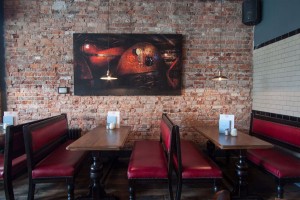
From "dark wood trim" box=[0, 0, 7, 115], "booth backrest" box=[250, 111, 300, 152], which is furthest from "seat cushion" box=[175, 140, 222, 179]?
"dark wood trim" box=[0, 0, 7, 115]

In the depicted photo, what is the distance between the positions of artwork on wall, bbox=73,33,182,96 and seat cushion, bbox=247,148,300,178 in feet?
5.73

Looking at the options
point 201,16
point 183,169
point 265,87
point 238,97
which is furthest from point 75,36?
point 265,87

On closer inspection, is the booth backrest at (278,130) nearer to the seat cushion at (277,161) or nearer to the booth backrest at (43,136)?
the seat cushion at (277,161)

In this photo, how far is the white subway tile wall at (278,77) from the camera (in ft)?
9.84

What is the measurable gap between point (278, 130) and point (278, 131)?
0.02 metres

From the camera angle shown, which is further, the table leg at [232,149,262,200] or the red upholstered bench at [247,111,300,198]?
the table leg at [232,149,262,200]

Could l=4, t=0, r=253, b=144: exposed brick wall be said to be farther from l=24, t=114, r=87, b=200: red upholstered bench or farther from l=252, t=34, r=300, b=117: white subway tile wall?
l=24, t=114, r=87, b=200: red upholstered bench

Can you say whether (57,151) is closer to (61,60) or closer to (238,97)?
(61,60)

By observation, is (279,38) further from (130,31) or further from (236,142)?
(130,31)

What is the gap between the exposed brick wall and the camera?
382 cm

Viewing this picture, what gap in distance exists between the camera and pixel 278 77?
11.1 feet

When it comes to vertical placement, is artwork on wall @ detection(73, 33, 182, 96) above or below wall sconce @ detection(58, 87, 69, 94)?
above

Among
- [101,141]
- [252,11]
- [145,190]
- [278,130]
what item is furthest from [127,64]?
[278,130]

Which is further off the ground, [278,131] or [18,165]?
[278,131]
